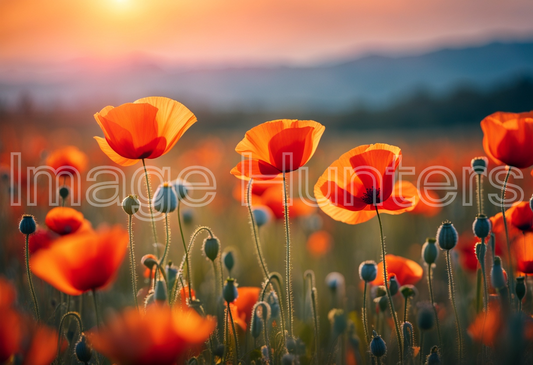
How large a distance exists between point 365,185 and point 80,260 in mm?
951

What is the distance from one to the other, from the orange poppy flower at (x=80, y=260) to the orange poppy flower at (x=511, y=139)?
136 cm

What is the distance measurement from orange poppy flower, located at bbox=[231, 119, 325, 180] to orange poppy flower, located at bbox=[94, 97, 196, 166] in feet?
0.74

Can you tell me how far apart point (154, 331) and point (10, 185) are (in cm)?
279

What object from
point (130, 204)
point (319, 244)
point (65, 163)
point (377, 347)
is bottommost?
point (377, 347)

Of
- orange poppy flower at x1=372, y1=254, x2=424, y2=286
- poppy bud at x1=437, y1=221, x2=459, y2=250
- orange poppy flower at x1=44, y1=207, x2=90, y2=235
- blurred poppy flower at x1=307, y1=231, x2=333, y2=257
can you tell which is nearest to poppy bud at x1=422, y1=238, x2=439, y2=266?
poppy bud at x1=437, y1=221, x2=459, y2=250

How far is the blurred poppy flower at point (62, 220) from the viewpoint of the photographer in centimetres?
186

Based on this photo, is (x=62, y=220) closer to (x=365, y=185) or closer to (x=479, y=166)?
(x=365, y=185)

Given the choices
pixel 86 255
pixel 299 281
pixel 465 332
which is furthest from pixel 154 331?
pixel 299 281

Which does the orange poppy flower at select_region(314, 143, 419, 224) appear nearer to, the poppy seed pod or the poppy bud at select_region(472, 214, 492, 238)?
the poppy bud at select_region(472, 214, 492, 238)

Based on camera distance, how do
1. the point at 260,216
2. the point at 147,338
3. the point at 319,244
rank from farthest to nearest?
1. the point at 319,244
2. the point at 260,216
3. the point at 147,338

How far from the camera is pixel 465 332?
A: 6.21 feet

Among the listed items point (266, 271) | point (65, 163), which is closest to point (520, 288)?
point (266, 271)

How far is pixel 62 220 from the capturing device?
1862mm

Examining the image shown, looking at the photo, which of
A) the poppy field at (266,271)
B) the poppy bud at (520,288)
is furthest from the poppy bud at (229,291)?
the poppy bud at (520,288)
